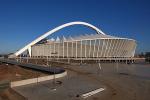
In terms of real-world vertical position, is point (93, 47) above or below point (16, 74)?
above

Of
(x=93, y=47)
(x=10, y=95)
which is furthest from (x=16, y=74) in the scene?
(x=93, y=47)

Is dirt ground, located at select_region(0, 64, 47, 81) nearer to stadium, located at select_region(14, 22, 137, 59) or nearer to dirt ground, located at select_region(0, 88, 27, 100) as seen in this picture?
dirt ground, located at select_region(0, 88, 27, 100)

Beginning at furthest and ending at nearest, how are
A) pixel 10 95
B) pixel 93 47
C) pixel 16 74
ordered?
pixel 93 47, pixel 16 74, pixel 10 95

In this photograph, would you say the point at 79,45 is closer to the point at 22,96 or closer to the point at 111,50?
the point at 111,50

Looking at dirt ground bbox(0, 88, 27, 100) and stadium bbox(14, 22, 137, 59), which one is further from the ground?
stadium bbox(14, 22, 137, 59)

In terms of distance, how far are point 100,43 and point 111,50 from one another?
8.63 meters

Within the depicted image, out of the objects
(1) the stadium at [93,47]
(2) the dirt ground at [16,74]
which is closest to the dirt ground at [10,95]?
(2) the dirt ground at [16,74]

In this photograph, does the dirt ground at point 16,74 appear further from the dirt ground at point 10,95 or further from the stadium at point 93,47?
the stadium at point 93,47

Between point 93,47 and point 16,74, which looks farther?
point 93,47

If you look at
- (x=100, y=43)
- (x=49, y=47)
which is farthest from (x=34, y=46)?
(x=100, y=43)

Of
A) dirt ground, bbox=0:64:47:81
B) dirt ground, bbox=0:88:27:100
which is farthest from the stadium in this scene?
dirt ground, bbox=0:88:27:100

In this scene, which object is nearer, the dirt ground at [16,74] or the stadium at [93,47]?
the dirt ground at [16,74]

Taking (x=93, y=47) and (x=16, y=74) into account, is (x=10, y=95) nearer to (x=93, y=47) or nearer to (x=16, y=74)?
(x=16, y=74)

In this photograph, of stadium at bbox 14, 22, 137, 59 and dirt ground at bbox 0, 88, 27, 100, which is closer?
dirt ground at bbox 0, 88, 27, 100
